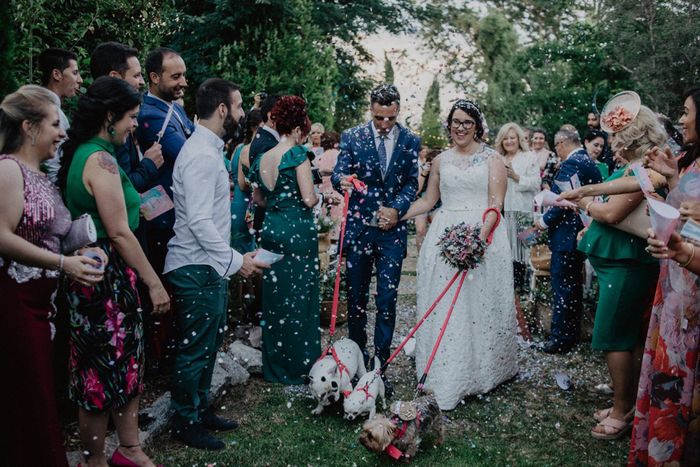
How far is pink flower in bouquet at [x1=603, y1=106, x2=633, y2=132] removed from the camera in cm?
407

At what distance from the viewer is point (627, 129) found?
4.07 meters

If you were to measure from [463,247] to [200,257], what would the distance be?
6.69 ft

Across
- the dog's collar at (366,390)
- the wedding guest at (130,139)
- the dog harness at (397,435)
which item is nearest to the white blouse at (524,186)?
the dog's collar at (366,390)

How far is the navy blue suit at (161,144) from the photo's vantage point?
166 inches

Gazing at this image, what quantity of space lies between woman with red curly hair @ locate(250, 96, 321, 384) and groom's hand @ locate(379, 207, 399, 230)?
58 centimetres

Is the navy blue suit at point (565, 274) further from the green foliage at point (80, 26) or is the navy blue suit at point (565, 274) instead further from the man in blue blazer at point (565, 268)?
the green foliage at point (80, 26)

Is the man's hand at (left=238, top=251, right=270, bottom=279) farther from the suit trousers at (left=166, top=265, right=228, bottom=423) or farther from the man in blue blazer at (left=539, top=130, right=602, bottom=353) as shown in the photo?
the man in blue blazer at (left=539, top=130, right=602, bottom=353)

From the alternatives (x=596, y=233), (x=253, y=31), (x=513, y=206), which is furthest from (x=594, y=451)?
(x=253, y=31)

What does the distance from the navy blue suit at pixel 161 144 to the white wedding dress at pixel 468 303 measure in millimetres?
2201

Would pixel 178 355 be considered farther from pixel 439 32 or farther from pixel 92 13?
pixel 439 32

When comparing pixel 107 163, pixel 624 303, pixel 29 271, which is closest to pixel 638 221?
pixel 624 303

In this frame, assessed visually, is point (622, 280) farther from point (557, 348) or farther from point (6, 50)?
point (6, 50)

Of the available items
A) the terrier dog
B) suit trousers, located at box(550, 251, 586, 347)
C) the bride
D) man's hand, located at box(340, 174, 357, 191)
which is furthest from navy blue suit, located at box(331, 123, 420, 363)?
suit trousers, located at box(550, 251, 586, 347)

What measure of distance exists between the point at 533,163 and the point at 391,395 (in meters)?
4.71
